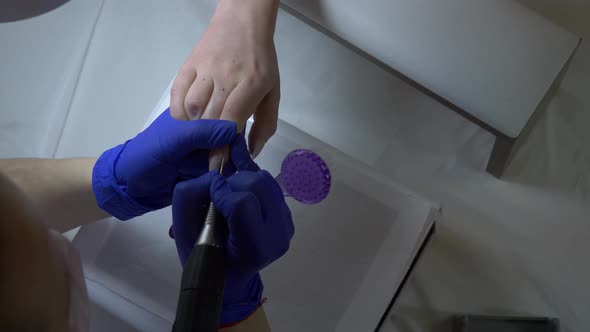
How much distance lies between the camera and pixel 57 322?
35 centimetres

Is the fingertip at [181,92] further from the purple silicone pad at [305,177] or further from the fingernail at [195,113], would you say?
the purple silicone pad at [305,177]

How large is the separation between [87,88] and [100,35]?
0.11 metres

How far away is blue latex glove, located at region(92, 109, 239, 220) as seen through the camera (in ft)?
2.03

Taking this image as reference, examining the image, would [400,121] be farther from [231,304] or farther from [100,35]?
[100,35]

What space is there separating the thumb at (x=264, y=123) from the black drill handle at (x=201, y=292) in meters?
0.20

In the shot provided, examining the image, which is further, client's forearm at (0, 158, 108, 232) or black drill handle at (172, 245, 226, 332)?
client's forearm at (0, 158, 108, 232)

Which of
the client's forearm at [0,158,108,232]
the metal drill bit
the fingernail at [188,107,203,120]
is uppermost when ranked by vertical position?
the fingernail at [188,107,203,120]

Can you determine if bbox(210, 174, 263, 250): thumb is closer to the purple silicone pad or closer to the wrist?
the purple silicone pad

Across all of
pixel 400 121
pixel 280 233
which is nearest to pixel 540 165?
pixel 400 121

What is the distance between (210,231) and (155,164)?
14 cm

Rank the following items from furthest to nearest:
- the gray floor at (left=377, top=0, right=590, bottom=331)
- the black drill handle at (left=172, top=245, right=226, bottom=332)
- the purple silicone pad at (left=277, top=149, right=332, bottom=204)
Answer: the gray floor at (left=377, top=0, right=590, bottom=331) → the purple silicone pad at (left=277, top=149, right=332, bottom=204) → the black drill handle at (left=172, top=245, right=226, bottom=332)

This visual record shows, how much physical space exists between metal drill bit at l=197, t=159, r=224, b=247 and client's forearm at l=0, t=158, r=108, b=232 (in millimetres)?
229

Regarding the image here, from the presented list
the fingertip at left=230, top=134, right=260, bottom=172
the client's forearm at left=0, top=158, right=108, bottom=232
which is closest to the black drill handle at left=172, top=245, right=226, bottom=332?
the fingertip at left=230, top=134, right=260, bottom=172

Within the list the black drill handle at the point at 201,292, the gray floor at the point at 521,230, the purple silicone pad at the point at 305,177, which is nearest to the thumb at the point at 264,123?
the purple silicone pad at the point at 305,177
